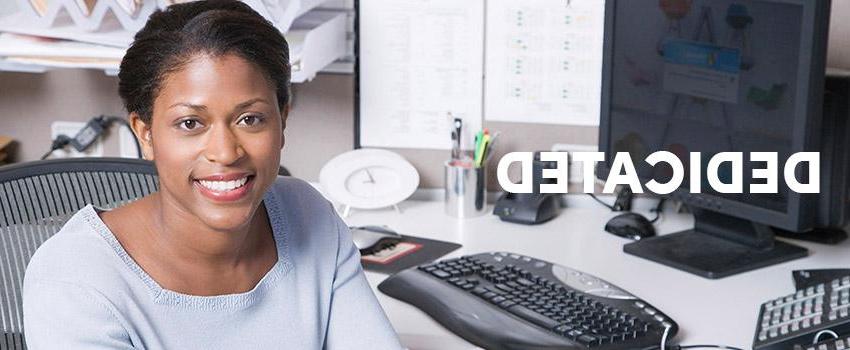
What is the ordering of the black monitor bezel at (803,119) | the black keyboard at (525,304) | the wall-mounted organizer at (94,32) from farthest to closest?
the wall-mounted organizer at (94,32) → the black monitor bezel at (803,119) → the black keyboard at (525,304)

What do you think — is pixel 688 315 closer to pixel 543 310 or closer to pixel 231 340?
pixel 543 310

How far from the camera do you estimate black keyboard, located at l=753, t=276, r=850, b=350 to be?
1.38 meters

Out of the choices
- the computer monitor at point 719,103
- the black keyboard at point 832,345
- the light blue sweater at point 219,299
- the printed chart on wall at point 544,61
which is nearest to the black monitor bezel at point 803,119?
the computer monitor at point 719,103

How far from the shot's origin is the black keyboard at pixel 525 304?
140cm

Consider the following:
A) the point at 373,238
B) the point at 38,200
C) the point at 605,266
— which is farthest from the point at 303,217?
the point at 605,266

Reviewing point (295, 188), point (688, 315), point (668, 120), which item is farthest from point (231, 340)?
point (668, 120)

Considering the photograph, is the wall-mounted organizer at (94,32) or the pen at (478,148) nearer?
the wall-mounted organizer at (94,32)

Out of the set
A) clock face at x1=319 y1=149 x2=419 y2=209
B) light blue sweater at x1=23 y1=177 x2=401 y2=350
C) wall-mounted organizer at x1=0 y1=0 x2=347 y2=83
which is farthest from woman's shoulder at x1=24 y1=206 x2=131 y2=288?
clock face at x1=319 y1=149 x2=419 y2=209

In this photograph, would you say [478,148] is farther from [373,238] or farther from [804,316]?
[804,316]

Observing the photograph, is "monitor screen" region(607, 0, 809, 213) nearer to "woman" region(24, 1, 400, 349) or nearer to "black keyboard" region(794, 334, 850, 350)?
"black keyboard" region(794, 334, 850, 350)

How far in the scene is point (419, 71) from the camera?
2.06 meters

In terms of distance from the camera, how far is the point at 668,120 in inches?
71.7

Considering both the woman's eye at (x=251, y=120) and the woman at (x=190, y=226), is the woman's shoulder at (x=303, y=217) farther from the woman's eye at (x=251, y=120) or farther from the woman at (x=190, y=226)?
the woman's eye at (x=251, y=120)

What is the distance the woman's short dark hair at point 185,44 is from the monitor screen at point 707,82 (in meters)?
0.81
